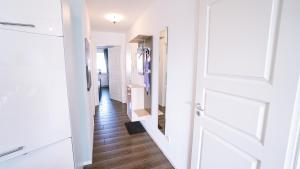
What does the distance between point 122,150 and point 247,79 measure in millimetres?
2094

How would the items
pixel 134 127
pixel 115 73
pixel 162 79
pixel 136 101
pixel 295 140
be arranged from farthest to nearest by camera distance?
1. pixel 115 73
2. pixel 134 127
3. pixel 136 101
4. pixel 162 79
5. pixel 295 140

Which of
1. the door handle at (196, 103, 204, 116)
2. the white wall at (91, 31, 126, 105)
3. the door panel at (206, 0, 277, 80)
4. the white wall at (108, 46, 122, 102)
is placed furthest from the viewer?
the white wall at (108, 46, 122, 102)

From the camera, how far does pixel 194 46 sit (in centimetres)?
147

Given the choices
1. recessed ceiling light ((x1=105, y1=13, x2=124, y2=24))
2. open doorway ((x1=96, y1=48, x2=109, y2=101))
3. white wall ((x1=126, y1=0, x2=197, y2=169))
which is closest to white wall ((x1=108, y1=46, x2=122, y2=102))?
recessed ceiling light ((x1=105, y1=13, x2=124, y2=24))

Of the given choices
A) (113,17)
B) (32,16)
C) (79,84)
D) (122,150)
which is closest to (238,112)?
(32,16)

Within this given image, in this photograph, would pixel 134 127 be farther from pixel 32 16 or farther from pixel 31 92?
pixel 32 16

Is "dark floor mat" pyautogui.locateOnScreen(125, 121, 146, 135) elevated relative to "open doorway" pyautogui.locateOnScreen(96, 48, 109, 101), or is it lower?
lower

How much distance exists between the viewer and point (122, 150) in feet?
7.52

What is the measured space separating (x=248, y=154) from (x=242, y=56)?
2.16ft

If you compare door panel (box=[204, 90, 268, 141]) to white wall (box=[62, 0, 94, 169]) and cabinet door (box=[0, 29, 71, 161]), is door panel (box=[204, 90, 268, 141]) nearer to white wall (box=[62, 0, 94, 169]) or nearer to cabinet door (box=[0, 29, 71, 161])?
cabinet door (box=[0, 29, 71, 161])

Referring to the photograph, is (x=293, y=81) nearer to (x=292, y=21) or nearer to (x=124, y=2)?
(x=292, y=21)

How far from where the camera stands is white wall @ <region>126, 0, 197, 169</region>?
61.1 inches

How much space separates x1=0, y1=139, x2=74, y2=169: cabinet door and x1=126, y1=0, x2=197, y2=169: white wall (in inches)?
48.1

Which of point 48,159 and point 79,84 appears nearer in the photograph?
point 48,159
